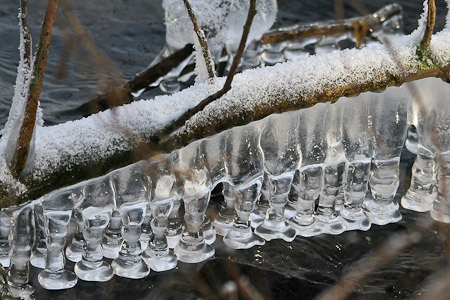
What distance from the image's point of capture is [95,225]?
258 centimetres

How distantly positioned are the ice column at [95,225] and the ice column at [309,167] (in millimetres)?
771

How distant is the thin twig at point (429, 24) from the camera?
7.91 feet

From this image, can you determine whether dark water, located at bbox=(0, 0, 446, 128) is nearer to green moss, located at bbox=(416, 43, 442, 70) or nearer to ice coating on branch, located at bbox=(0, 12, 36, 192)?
ice coating on branch, located at bbox=(0, 12, 36, 192)

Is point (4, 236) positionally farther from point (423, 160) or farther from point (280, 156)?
point (423, 160)

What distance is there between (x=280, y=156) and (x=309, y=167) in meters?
0.17

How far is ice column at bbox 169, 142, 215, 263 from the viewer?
261 cm

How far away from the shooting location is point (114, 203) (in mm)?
Answer: 2553

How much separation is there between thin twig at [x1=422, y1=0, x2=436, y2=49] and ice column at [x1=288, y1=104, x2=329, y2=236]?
0.42 m

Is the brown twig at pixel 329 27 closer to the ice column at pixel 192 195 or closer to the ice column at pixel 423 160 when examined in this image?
the ice column at pixel 423 160

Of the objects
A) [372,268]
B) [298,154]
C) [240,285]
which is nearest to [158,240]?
[240,285]

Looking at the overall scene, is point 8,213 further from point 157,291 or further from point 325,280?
point 325,280

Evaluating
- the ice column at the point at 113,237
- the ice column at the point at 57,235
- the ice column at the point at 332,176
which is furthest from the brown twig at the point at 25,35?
the ice column at the point at 332,176

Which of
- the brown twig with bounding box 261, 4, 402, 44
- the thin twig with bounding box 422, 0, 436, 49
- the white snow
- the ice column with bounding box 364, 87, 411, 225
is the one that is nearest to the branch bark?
the white snow

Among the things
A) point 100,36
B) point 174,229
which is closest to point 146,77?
point 100,36
